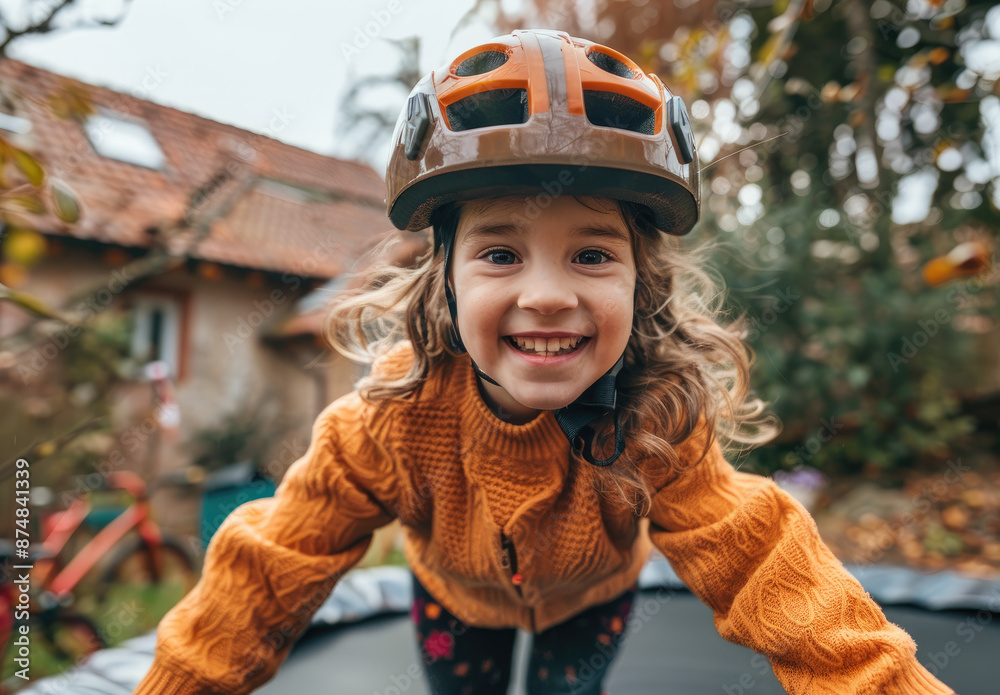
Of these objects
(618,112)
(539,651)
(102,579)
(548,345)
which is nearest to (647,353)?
(548,345)

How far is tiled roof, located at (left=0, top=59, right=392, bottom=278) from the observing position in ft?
12.4

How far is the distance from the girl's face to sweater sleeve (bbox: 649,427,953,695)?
0.27 meters

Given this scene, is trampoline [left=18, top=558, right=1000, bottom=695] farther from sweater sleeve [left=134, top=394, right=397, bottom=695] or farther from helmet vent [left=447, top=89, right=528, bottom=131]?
helmet vent [left=447, top=89, right=528, bottom=131]

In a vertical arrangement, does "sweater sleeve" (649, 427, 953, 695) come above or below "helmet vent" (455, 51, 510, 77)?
below

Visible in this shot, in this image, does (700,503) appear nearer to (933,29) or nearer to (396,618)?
(396,618)

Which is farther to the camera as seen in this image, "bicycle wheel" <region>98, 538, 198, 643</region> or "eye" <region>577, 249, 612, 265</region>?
"bicycle wheel" <region>98, 538, 198, 643</region>

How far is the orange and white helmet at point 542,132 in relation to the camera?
2.99 feet

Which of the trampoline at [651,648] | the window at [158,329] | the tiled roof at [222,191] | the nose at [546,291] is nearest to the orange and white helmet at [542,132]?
the nose at [546,291]

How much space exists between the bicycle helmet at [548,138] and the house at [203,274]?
2879 millimetres

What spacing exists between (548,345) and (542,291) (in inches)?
3.5

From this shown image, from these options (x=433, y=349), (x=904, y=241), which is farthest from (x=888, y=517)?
(x=433, y=349)

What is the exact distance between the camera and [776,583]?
0.93m

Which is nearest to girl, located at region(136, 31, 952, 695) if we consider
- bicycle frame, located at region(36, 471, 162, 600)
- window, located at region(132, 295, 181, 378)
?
bicycle frame, located at region(36, 471, 162, 600)

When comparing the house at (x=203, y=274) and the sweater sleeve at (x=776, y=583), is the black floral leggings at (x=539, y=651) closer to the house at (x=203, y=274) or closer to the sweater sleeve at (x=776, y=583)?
the sweater sleeve at (x=776, y=583)
